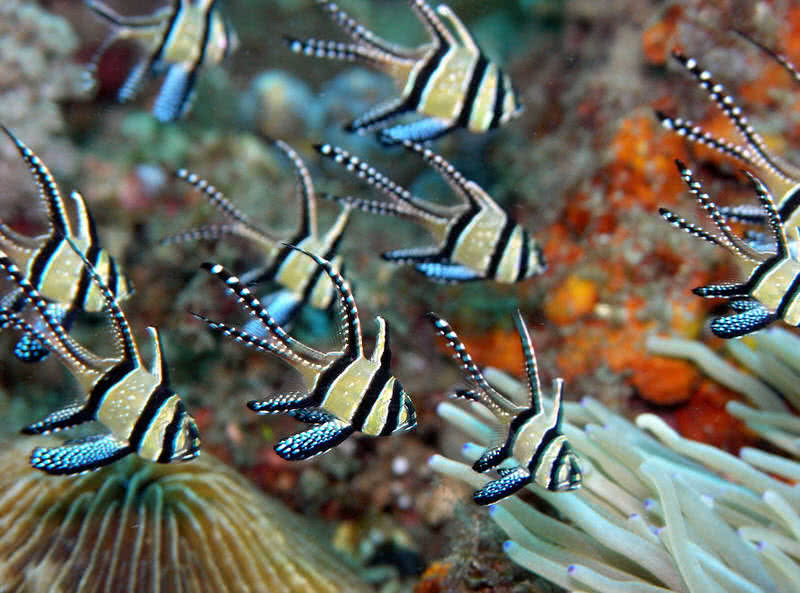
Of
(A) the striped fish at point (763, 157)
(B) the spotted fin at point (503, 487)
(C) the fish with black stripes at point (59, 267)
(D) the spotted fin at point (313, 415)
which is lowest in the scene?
(C) the fish with black stripes at point (59, 267)

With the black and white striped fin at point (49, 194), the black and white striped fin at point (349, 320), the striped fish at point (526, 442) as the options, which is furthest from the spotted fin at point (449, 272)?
the black and white striped fin at point (49, 194)

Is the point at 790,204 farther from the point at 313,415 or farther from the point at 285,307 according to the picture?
the point at 285,307

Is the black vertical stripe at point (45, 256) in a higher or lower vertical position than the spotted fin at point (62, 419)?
higher

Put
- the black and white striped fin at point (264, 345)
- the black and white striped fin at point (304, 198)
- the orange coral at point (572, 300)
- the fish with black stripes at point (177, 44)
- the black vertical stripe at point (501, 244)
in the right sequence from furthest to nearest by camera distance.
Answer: the orange coral at point (572, 300) < the fish with black stripes at point (177, 44) < the black and white striped fin at point (304, 198) < the black vertical stripe at point (501, 244) < the black and white striped fin at point (264, 345)

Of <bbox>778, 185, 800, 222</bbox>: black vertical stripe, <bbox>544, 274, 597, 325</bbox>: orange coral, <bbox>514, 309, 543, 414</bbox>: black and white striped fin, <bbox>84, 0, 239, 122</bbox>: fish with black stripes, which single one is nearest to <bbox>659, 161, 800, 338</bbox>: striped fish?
<bbox>778, 185, 800, 222</bbox>: black vertical stripe

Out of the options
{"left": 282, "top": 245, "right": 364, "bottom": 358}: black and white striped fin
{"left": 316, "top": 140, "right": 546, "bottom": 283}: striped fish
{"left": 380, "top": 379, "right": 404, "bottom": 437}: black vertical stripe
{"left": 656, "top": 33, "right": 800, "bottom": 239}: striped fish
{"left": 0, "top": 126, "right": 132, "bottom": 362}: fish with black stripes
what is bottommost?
{"left": 0, "top": 126, "right": 132, "bottom": 362}: fish with black stripes

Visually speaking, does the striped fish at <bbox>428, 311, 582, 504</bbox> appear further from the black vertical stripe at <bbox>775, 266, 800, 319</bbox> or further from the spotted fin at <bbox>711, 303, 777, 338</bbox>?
the black vertical stripe at <bbox>775, 266, 800, 319</bbox>

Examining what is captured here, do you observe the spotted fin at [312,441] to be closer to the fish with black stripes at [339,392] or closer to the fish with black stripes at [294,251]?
the fish with black stripes at [339,392]

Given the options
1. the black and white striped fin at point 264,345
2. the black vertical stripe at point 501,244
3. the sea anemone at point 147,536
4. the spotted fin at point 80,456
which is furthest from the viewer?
the black vertical stripe at point 501,244
